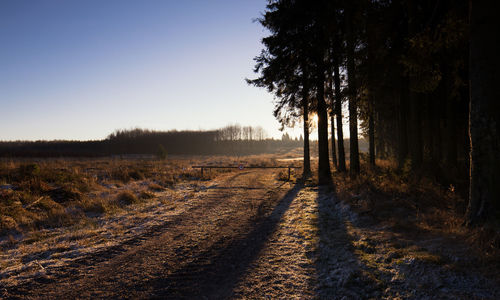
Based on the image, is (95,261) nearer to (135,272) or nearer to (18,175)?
(135,272)

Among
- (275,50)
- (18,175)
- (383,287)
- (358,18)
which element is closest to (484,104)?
(383,287)

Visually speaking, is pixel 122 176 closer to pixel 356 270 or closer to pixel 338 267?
pixel 338 267

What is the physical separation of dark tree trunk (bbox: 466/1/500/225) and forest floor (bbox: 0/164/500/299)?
0.89m

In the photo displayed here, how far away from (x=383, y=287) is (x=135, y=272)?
170 inches

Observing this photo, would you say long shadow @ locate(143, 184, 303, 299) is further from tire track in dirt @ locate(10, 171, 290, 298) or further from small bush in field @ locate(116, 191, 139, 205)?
small bush in field @ locate(116, 191, 139, 205)

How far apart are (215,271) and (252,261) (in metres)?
0.82

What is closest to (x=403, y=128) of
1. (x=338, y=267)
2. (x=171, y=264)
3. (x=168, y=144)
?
(x=338, y=267)

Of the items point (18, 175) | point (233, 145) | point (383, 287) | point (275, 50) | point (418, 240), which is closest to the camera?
point (383, 287)

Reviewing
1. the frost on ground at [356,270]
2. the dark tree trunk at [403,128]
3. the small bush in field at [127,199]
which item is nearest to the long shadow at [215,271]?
the frost on ground at [356,270]

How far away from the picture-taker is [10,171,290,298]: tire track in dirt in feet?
12.8

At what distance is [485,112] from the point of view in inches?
179

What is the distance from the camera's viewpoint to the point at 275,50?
14.6 meters

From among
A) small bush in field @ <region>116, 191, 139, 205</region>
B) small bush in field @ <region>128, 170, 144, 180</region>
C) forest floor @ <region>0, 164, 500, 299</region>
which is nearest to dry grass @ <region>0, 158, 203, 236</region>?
small bush in field @ <region>116, 191, 139, 205</region>

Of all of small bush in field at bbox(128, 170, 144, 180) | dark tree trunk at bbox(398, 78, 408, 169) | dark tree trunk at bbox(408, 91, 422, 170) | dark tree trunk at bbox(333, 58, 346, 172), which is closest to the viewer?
dark tree trunk at bbox(408, 91, 422, 170)
